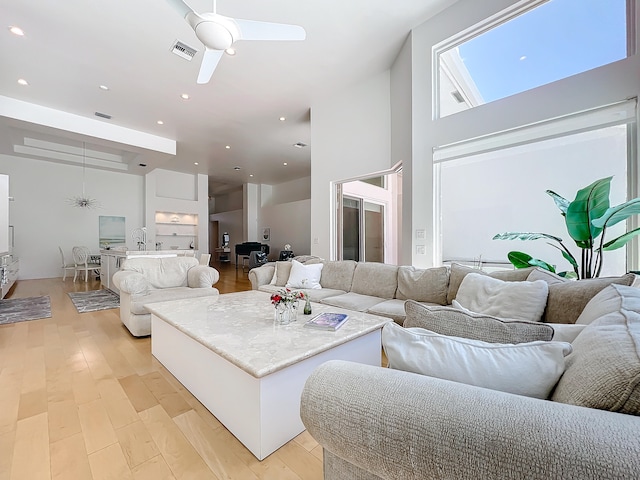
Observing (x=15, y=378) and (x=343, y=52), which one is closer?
(x=15, y=378)

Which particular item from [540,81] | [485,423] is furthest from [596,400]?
[540,81]

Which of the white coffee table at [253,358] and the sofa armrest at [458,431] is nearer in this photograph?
the sofa armrest at [458,431]

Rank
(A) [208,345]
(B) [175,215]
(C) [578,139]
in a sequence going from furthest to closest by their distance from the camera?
(B) [175,215] → (C) [578,139] → (A) [208,345]

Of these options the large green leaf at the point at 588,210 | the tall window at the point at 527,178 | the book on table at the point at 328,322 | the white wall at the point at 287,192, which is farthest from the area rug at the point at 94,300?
the white wall at the point at 287,192

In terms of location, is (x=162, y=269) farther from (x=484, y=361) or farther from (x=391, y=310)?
(x=484, y=361)

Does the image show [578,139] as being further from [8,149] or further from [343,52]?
[8,149]

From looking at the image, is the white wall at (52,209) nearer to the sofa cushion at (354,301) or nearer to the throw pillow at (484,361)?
the sofa cushion at (354,301)

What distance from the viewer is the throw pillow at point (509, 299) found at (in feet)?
5.99

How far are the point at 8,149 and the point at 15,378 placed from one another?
751cm

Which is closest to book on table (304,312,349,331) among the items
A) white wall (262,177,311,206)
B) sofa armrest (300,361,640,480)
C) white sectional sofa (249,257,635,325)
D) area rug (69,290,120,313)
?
white sectional sofa (249,257,635,325)

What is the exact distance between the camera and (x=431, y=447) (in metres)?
0.55

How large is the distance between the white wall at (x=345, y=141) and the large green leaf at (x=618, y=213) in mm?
2582

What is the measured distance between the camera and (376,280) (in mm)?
3410

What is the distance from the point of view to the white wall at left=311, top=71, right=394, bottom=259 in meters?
4.29
